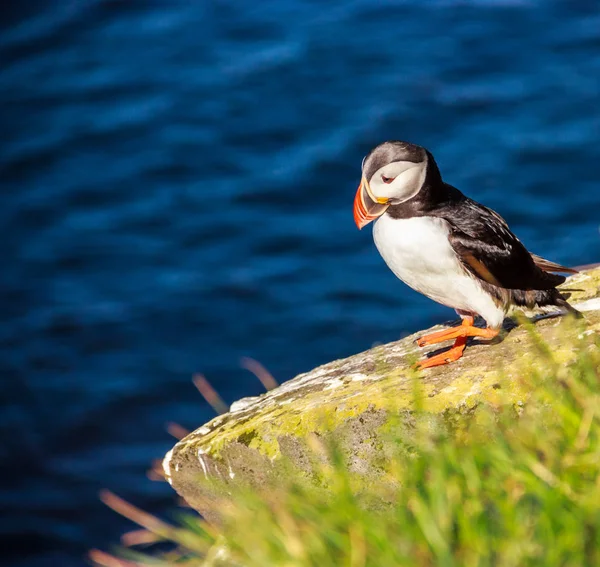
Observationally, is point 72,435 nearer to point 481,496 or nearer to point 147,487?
point 147,487

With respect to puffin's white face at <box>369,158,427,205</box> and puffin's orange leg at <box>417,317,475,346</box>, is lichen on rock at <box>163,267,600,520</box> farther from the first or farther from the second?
puffin's white face at <box>369,158,427,205</box>

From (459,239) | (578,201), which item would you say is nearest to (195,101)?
(578,201)

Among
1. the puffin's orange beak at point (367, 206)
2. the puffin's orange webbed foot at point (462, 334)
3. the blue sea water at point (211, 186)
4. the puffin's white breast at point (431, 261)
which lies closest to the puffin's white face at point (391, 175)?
the puffin's orange beak at point (367, 206)

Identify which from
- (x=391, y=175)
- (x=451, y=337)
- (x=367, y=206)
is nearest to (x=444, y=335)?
(x=451, y=337)

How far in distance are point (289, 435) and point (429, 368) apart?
786 millimetres

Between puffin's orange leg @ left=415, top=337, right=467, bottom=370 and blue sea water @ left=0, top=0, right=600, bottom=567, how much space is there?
16.7ft

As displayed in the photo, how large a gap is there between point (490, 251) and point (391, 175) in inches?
24.2

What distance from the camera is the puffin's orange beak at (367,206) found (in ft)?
16.1

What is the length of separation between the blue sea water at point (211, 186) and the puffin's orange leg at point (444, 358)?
5.09m

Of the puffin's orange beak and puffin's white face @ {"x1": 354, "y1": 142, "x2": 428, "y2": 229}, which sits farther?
the puffin's orange beak

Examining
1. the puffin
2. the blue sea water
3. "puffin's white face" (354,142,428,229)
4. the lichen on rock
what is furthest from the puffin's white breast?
the blue sea water

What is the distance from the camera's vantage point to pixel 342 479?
322 centimetres

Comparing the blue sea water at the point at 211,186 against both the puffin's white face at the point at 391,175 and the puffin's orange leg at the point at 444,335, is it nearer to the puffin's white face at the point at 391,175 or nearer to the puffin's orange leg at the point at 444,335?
the puffin's orange leg at the point at 444,335

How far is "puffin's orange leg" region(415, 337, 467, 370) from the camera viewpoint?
15.9ft
